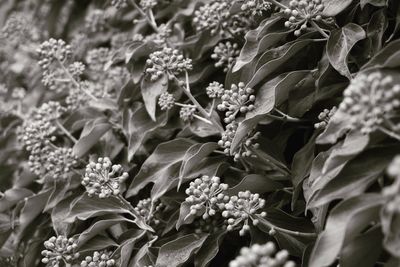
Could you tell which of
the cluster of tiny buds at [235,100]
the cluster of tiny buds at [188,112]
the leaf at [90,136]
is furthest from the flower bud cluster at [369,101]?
the leaf at [90,136]

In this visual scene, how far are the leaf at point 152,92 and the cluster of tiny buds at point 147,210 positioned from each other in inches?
10.8

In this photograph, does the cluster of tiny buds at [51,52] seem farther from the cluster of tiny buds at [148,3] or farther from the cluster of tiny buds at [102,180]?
the cluster of tiny buds at [102,180]

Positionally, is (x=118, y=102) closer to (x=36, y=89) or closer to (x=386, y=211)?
(x=36, y=89)

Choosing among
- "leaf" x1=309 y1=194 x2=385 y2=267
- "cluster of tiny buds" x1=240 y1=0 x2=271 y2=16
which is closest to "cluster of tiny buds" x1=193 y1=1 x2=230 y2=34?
"cluster of tiny buds" x1=240 y1=0 x2=271 y2=16

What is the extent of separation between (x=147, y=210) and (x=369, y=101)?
946mm

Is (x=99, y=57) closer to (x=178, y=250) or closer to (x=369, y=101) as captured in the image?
(x=178, y=250)

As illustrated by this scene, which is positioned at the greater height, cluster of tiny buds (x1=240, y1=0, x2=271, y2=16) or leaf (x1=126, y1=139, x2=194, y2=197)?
cluster of tiny buds (x1=240, y1=0, x2=271, y2=16)

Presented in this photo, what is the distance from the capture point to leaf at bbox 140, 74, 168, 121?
1.88 m

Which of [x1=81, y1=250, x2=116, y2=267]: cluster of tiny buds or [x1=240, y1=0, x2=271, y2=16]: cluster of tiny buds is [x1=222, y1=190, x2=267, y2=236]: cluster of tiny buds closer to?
[x1=81, y1=250, x2=116, y2=267]: cluster of tiny buds

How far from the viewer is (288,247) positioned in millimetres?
1504

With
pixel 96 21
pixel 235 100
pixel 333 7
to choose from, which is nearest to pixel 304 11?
pixel 333 7

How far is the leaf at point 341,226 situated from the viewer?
1.10 m

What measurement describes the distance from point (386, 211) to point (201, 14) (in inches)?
45.6

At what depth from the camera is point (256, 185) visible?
64.6 inches
